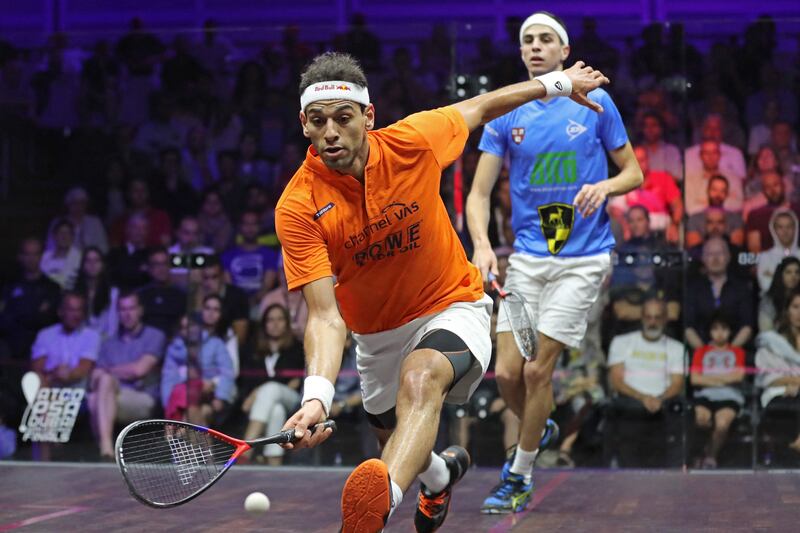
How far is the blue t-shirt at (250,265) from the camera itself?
6.92m

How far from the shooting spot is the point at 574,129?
5.38 m

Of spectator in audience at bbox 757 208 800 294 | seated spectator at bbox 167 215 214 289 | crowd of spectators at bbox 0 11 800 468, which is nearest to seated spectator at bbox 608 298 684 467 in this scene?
crowd of spectators at bbox 0 11 800 468

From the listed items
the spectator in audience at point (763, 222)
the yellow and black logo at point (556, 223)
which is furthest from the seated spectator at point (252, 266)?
the spectator in audience at point (763, 222)

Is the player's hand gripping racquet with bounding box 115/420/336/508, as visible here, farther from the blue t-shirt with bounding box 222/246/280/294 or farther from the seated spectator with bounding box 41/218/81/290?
the seated spectator with bounding box 41/218/81/290

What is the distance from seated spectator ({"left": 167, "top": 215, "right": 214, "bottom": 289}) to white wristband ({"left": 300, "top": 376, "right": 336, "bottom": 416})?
11.9 ft

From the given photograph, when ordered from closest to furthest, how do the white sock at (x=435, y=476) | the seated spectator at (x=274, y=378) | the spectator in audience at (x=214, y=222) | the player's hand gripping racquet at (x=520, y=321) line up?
the white sock at (x=435, y=476) < the player's hand gripping racquet at (x=520, y=321) < the seated spectator at (x=274, y=378) < the spectator in audience at (x=214, y=222)

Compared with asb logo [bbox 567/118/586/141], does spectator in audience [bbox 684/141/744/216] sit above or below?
below

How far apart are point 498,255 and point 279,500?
182 cm

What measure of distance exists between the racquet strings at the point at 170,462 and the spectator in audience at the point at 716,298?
3.81 metres

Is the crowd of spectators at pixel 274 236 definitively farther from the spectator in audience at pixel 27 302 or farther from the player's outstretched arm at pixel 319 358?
the player's outstretched arm at pixel 319 358

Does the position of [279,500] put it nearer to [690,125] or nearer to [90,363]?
[90,363]

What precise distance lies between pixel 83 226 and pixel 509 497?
3.08 m

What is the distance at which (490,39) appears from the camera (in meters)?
6.74

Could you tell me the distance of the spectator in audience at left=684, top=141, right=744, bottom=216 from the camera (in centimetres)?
662
